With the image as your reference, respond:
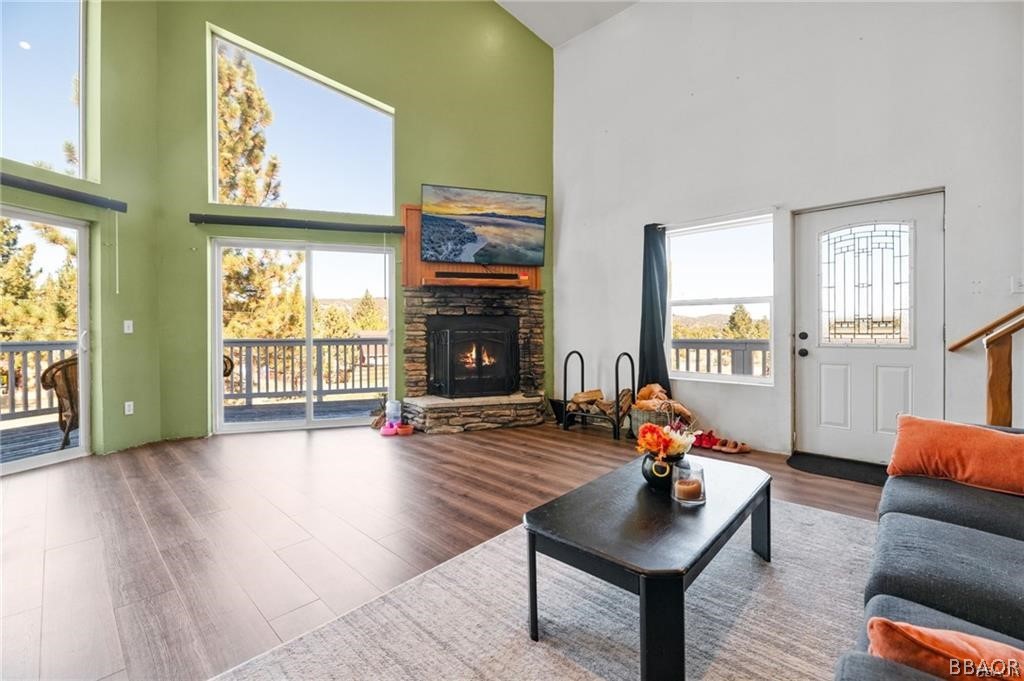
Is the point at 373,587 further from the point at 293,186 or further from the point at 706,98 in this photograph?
the point at 706,98

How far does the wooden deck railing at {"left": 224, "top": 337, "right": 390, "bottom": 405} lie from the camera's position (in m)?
5.05

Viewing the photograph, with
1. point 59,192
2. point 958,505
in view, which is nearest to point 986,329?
point 958,505

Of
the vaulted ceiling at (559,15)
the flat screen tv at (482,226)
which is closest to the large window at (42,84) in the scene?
the flat screen tv at (482,226)

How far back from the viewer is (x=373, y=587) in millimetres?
1951

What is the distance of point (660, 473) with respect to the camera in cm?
189

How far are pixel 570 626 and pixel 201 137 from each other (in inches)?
207

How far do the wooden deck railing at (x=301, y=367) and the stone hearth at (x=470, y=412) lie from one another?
700 mm

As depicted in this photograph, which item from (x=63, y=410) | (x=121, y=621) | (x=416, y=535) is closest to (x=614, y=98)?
(x=416, y=535)

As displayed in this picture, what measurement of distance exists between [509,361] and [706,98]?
3407mm

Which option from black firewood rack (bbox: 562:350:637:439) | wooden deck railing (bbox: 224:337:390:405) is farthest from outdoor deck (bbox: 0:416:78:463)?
black firewood rack (bbox: 562:350:637:439)

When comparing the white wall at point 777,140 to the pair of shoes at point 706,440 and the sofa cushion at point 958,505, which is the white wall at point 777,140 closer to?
the pair of shoes at point 706,440

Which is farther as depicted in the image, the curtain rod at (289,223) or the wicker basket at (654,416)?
the curtain rod at (289,223)

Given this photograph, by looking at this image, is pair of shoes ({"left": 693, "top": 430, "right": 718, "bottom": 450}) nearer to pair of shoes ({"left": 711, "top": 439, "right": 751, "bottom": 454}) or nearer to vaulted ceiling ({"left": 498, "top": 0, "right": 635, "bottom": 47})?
pair of shoes ({"left": 711, "top": 439, "right": 751, "bottom": 454})

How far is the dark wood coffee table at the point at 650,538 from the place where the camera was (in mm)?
1322
